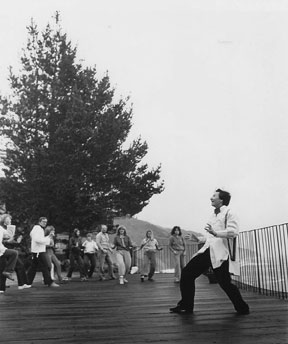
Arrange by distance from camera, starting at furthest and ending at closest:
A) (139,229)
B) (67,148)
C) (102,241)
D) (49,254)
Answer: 1. (139,229)
2. (67,148)
3. (102,241)
4. (49,254)

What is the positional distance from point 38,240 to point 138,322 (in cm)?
658

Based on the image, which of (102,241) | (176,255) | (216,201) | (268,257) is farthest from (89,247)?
(216,201)

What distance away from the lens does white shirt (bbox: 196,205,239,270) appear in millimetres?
6052

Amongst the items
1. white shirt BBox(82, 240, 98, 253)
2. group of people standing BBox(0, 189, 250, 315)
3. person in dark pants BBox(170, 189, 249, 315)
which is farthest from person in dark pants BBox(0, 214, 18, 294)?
white shirt BBox(82, 240, 98, 253)

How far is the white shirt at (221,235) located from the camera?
238 inches

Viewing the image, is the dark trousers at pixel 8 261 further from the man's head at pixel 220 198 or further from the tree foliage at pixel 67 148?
the tree foliage at pixel 67 148

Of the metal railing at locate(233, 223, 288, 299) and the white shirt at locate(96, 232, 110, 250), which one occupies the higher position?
the white shirt at locate(96, 232, 110, 250)

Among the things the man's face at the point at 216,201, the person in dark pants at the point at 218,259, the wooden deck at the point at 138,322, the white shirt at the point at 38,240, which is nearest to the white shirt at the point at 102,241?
the white shirt at the point at 38,240

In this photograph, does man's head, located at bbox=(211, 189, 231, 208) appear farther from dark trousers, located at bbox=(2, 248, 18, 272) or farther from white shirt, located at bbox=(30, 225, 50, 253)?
white shirt, located at bbox=(30, 225, 50, 253)

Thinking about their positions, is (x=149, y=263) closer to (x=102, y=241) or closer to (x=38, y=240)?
(x=102, y=241)

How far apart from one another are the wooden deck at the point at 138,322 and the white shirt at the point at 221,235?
A: 0.72m

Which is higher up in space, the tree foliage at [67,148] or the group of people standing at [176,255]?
the tree foliage at [67,148]

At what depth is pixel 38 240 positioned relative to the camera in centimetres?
1168

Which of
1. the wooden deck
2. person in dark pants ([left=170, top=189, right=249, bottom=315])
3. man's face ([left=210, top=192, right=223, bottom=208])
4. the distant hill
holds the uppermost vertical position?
the distant hill
